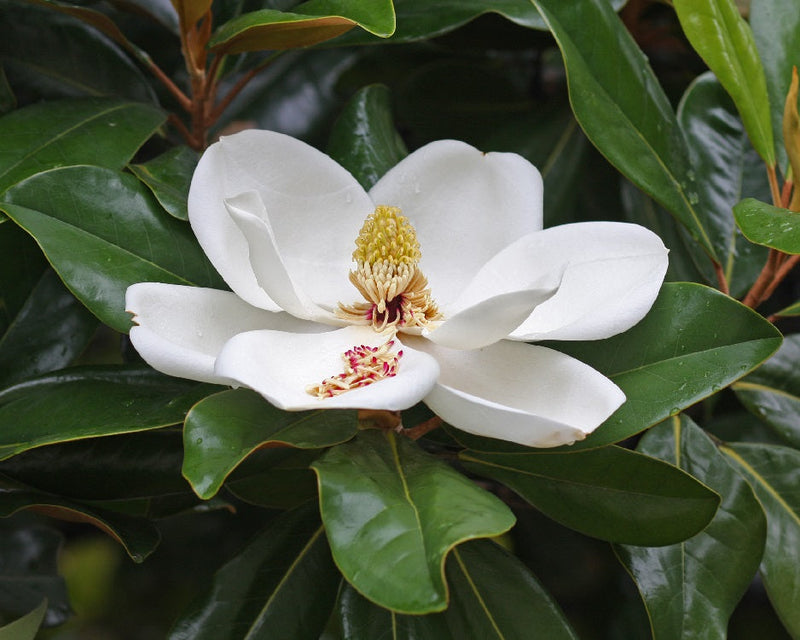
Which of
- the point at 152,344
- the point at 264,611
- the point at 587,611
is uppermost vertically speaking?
the point at 152,344

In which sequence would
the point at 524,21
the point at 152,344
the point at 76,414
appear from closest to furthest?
the point at 152,344 < the point at 76,414 < the point at 524,21

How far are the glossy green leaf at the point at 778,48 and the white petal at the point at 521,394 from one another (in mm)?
470

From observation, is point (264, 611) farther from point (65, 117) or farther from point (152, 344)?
point (65, 117)

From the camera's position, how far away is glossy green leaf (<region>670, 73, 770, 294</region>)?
3.61ft

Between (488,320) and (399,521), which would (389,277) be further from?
(399,521)

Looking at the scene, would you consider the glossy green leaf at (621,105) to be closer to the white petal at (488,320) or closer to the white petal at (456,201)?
the white petal at (456,201)

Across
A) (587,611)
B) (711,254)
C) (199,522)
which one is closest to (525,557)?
(587,611)

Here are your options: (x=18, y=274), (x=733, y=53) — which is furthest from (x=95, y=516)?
(x=733, y=53)

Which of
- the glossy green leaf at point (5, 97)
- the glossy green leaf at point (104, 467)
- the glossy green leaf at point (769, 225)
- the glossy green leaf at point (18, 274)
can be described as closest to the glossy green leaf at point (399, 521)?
the glossy green leaf at point (104, 467)

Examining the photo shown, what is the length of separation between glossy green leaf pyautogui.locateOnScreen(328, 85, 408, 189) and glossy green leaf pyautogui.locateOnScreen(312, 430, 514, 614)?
1.16 ft

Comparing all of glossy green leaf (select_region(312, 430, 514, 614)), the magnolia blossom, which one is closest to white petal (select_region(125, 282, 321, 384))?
the magnolia blossom

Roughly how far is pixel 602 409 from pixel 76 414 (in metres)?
0.44

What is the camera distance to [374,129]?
1001 millimetres

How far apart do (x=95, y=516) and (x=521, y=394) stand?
40 cm
